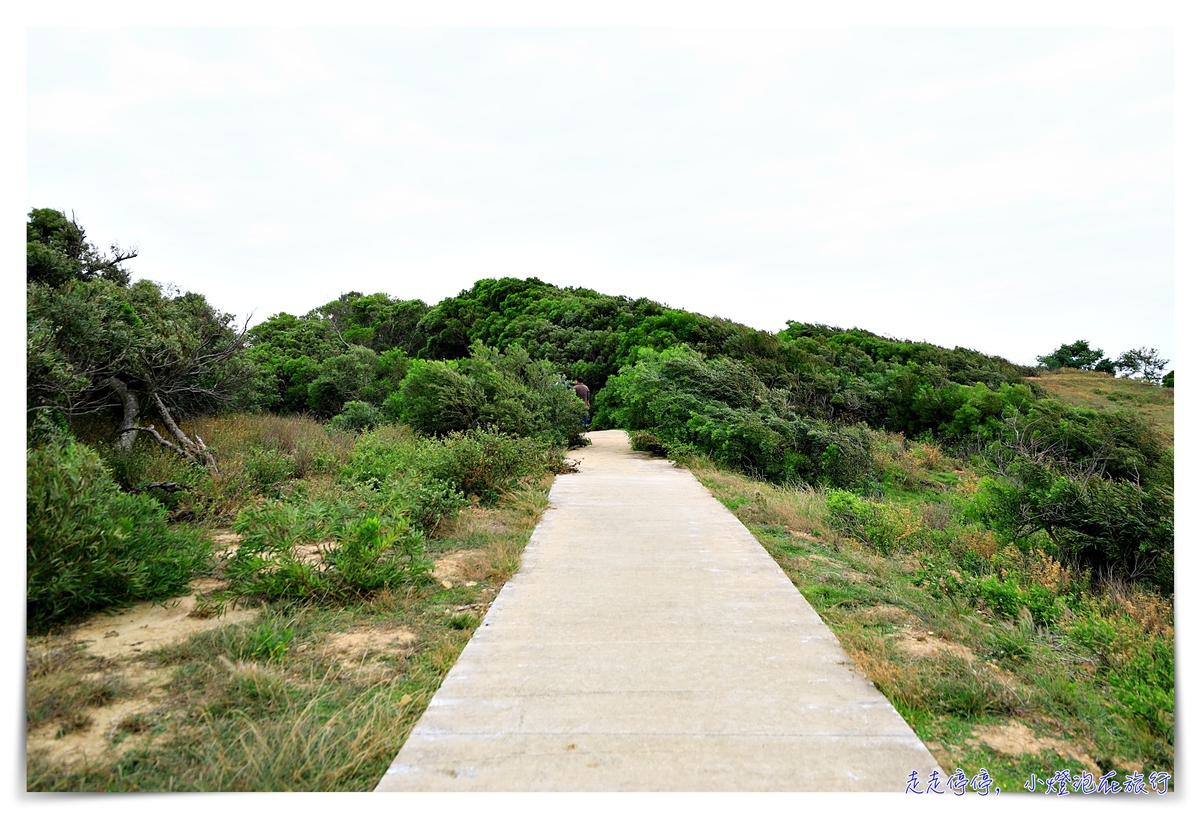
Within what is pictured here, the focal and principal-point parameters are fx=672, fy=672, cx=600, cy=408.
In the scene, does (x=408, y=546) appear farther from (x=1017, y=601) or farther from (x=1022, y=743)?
(x=1017, y=601)

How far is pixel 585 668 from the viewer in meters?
3.80

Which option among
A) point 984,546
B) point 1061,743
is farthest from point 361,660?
point 984,546

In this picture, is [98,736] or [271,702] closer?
[98,736]

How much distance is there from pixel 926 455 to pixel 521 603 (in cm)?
1655

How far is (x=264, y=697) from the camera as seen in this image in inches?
129

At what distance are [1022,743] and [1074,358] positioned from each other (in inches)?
1679

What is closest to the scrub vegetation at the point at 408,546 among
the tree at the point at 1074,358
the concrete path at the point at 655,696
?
→ the concrete path at the point at 655,696

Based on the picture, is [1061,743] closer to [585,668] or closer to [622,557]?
[585,668]

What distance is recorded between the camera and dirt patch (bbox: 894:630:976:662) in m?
4.13

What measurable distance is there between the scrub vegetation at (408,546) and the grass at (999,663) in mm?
21

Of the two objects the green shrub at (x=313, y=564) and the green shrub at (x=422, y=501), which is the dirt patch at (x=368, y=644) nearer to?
the green shrub at (x=313, y=564)

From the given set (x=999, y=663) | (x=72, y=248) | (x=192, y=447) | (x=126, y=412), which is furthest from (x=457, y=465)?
(x=72, y=248)

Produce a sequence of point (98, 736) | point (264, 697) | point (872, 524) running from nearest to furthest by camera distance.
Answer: point (98, 736) < point (264, 697) < point (872, 524)

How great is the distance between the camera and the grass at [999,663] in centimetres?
304
